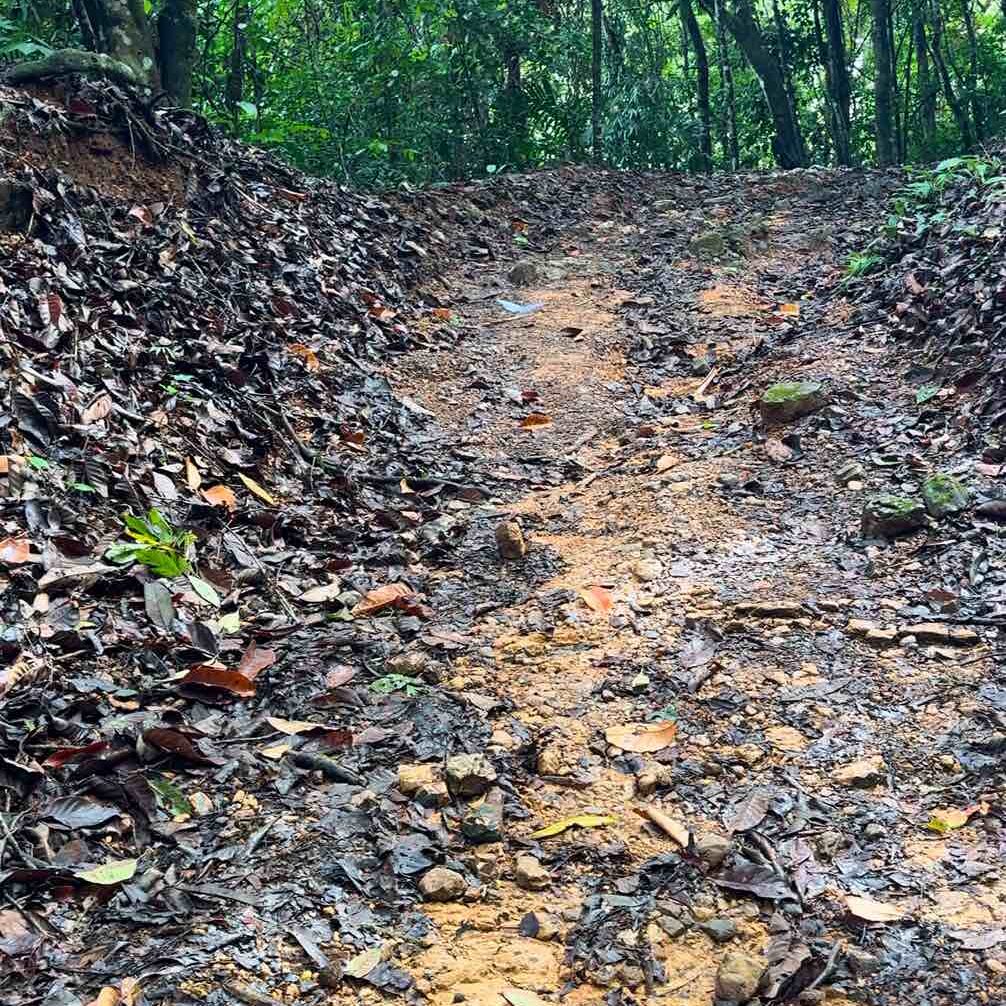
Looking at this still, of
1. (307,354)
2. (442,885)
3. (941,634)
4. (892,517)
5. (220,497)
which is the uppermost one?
(307,354)

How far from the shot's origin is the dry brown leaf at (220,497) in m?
3.75

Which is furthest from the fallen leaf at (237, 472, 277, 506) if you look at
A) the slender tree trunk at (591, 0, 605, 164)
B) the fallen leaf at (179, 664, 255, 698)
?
the slender tree trunk at (591, 0, 605, 164)

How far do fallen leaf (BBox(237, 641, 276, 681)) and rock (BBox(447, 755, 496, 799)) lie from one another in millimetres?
705

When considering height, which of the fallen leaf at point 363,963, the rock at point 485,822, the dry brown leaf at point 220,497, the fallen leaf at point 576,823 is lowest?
the fallen leaf at point 363,963

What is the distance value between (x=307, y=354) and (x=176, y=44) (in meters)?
3.69

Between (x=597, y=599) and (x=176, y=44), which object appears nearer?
(x=597, y=599)

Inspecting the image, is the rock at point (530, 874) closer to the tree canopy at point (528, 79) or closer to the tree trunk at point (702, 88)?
the tree canopy at point (528, 79)

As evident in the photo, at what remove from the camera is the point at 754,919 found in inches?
80.6

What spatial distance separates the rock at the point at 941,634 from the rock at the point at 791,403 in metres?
1.76

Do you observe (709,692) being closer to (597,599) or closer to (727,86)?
(597,599)

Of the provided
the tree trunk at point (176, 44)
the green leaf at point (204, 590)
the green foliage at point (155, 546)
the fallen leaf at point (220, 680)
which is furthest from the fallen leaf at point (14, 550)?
the tree trunk at point (176, 44)

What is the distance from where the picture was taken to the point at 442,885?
2.13m

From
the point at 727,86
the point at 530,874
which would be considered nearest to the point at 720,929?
the point at 530,874

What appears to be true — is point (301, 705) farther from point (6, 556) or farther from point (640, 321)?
point (640, 321)
